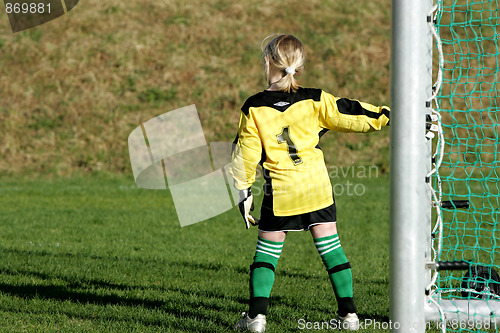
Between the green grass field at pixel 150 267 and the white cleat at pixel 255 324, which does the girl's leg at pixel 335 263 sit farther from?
the white cleat at pixel 255 324

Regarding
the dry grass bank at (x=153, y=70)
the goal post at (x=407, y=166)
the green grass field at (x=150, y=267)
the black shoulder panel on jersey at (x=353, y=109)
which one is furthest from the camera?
the dry grass bank at (x=153, y=70)

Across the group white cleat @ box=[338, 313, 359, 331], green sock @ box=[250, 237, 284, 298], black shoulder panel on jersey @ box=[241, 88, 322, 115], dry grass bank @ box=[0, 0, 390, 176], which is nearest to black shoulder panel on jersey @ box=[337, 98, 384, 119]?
black shoulder panel on jersey @ box=[241, 88, 322, 115]

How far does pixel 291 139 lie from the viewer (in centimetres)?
379

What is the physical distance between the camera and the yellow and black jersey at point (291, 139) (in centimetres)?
376

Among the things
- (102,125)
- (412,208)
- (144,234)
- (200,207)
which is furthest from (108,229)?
(102,125)

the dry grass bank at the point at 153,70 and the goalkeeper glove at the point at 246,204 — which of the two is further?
the dry grass bank at the point at 153,70

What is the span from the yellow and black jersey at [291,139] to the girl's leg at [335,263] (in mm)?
161

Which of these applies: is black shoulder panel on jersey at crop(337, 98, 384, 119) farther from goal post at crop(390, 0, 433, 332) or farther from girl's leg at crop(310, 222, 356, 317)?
goal post at crop(390, 0, 433, 332)

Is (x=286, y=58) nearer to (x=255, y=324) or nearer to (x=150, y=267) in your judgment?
(x=255, y=324)

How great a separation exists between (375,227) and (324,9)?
11640 millimetres

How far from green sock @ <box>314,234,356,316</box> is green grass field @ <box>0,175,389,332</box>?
1.20ft

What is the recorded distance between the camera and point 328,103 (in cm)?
377

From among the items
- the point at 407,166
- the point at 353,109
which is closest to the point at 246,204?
the point at 353,109

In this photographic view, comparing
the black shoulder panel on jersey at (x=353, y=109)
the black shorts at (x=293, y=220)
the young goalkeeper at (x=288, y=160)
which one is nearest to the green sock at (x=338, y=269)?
the young goalkeeper at (x=288, y=160)
